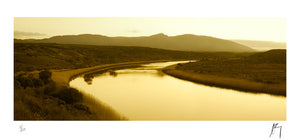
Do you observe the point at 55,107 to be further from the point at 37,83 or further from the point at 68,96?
the point at 37,83

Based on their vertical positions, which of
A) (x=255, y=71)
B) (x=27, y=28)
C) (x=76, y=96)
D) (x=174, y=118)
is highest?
(x=27, y=28)

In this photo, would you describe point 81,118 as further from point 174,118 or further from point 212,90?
point 212,90

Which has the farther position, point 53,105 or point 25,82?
point 25,82

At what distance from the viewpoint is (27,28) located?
37.6 feet

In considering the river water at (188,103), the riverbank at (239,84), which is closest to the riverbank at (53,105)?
the river water at (188,103)

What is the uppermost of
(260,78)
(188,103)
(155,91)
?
(260,78)

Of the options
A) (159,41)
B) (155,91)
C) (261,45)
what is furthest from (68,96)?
(159,41)

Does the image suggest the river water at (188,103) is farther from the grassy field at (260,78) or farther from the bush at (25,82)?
the bush at (25,82)

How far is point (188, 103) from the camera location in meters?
12.0

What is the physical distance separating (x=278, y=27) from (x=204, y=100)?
15.4ft

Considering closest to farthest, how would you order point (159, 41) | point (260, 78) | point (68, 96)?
point (68, 96), point (260, 78), point (159, 41)

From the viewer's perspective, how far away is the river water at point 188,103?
34.4ft

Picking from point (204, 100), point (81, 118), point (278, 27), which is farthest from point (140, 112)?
point (278, 27)

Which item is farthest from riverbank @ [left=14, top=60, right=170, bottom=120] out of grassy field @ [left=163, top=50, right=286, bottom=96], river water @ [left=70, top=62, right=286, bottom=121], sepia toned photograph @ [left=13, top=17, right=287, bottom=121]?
grassy field @ [left=163, top=50, right=286, bottom=96]
